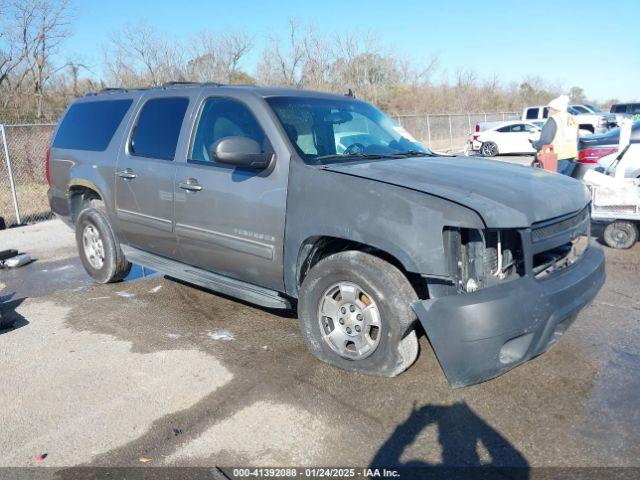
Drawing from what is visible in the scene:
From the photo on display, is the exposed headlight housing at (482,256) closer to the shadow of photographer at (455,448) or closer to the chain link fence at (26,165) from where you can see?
the shadow of photographer at (455,448)

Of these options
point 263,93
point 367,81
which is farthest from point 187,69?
point 263,93

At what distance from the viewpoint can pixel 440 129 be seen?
28.1m

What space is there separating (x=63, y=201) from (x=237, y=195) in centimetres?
305

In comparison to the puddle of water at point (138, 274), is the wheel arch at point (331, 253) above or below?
above

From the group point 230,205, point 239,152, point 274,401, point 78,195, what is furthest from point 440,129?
point 274,401

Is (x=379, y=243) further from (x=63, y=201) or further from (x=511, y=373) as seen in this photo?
(x=63, y=201)

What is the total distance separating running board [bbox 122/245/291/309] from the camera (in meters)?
4.05

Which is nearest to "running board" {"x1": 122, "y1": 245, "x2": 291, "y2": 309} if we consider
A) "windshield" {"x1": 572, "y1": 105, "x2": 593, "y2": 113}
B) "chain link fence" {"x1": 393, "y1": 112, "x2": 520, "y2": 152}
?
"chain link fence" {"x1": 393, "y1": 112, "x2": 520, "y2": 152}

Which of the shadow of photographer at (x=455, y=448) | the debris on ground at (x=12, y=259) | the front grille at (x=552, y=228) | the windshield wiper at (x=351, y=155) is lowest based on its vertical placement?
the shadow of photographer at (x=455, y=448)

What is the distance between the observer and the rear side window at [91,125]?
5307 millimetres

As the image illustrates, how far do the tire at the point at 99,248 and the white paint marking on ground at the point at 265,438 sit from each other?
2.93 metres

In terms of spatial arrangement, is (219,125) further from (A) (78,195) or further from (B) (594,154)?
(B) (594,154)

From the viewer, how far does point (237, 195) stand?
3961 millimetres

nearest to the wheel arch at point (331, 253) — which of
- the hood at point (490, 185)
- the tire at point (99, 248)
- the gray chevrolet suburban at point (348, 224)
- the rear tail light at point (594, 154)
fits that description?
the gray chevrolet suburban at point (348, 224)
